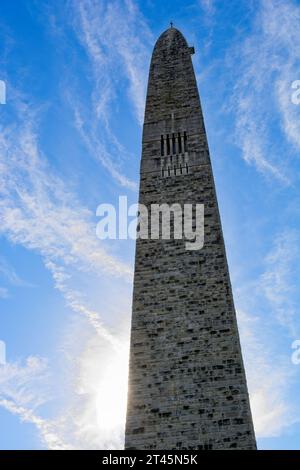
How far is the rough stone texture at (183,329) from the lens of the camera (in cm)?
1409

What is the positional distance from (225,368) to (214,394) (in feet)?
2.39

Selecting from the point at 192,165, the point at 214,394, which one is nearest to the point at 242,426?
the point at 214,394

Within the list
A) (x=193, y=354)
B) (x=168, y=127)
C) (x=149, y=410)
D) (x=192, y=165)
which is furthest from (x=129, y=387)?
(x=168, y=127)

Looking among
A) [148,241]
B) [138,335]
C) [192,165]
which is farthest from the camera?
[192,165]

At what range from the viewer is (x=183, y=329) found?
51.4 feet

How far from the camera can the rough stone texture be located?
1409cm

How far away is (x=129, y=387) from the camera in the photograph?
1508 cm

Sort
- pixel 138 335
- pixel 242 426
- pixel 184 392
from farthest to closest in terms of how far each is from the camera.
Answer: pixel 138 335 → pixel 184 392 → pixel 242 426

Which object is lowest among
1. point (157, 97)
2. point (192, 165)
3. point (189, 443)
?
point (189, 443)

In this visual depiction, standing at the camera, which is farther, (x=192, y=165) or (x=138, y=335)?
(x=192, y=165)

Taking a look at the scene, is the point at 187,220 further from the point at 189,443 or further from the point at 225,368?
the point at 189,443

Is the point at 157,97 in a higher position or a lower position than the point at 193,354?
higher

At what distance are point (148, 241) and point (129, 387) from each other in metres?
4.65

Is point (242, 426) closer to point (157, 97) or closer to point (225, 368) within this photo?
point (225, 368)
